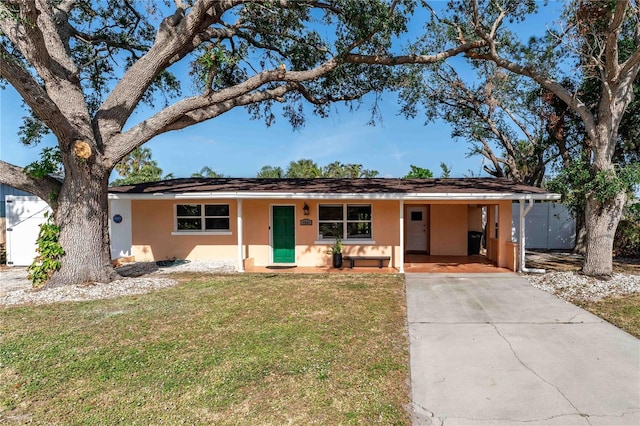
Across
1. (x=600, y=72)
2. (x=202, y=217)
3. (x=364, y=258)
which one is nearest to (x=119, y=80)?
(x=202, y=217)

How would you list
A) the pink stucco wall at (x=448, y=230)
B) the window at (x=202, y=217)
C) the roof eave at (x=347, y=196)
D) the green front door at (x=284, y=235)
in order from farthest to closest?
the pink stucco wall at (x=448, y=230), the window at (x=202, y=217), the green front door at (x=284, y=235), the roof eave at (x=347, y=196)

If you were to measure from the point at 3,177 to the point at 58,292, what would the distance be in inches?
118

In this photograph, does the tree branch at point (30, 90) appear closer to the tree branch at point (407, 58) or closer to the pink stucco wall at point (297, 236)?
the pink stucco wall at point (297, 236)

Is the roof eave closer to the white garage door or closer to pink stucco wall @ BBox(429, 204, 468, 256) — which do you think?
pink stucco wall @ BBox(429, 204, 468, 256)

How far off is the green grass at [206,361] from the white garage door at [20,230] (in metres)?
6.60

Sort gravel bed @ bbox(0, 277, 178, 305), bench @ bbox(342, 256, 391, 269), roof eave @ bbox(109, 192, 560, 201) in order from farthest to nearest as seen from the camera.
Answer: bench @ bbox(342, 256, 391, 269) < roof eave @ bbox(109, 192, 560, 201) < gravel bed @ bbox(0, 277, 178, 305)

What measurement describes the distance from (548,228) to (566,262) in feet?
15.3

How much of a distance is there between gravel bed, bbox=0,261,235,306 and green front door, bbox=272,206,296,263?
167 cm

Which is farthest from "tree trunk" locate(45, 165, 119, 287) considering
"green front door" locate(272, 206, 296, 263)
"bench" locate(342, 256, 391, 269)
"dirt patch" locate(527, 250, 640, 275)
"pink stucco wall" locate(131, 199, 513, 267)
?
"dirt patch" locate(527, 250, 640, 275)

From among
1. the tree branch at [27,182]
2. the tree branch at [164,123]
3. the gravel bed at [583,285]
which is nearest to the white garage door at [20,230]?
the tree branch at [27,182]

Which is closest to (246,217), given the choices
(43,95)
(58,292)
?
(58,292)

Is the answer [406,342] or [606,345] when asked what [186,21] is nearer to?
[406,342]

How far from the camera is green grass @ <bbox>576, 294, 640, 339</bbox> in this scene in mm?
5266

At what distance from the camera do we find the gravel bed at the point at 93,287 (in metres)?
6.98
